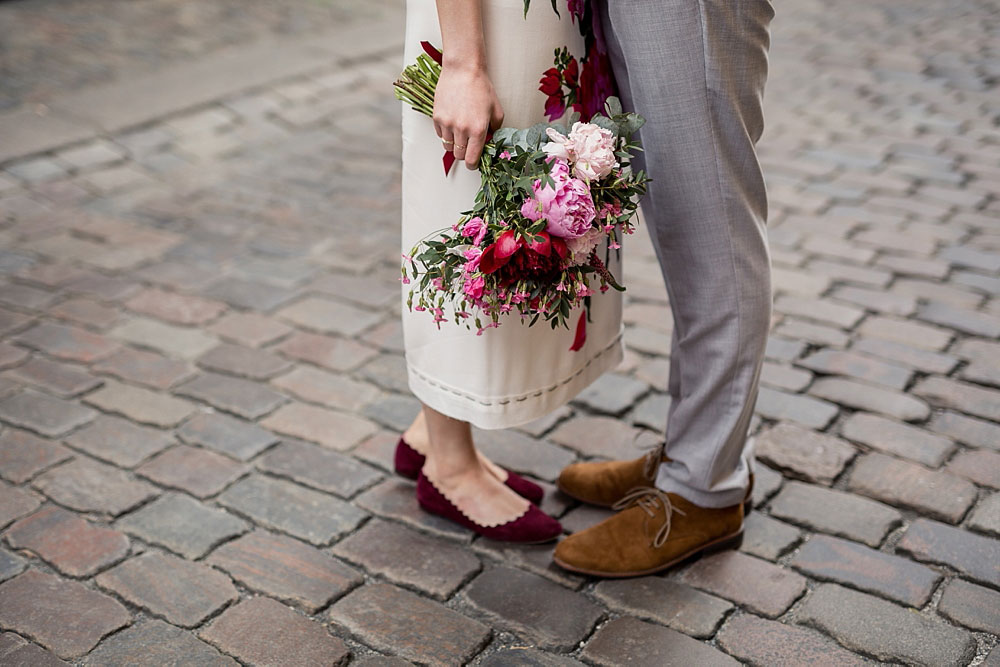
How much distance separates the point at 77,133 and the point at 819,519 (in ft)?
12.2

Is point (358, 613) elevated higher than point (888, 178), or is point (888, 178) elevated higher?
point (888, 178)

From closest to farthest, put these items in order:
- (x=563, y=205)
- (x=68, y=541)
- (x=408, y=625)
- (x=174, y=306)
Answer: (x=563, y=205), (x=408, y=625), (x=68, y=541), (x=174, y=306)

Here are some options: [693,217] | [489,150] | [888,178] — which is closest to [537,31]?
[489,150]

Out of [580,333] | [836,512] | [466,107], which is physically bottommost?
[836,512]

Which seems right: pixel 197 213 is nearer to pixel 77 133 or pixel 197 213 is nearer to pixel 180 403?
pixel 77 133

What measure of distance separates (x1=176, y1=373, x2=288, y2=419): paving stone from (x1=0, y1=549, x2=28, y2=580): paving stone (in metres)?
0.70

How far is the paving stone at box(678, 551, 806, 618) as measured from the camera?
206 centimetres

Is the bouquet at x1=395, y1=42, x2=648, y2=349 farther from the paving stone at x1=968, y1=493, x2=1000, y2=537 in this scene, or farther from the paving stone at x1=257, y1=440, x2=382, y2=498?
the paving stone at x1=968, y1=493, x2=1000, y2=537

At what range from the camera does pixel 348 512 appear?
2.37 metres

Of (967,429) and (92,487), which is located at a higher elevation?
(967,429)

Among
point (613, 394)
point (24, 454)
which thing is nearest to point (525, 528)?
point (613, 394)

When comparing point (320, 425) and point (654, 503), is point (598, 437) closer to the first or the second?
point (654, 503)

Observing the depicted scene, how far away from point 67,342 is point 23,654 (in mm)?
1369

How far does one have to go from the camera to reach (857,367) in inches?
114
